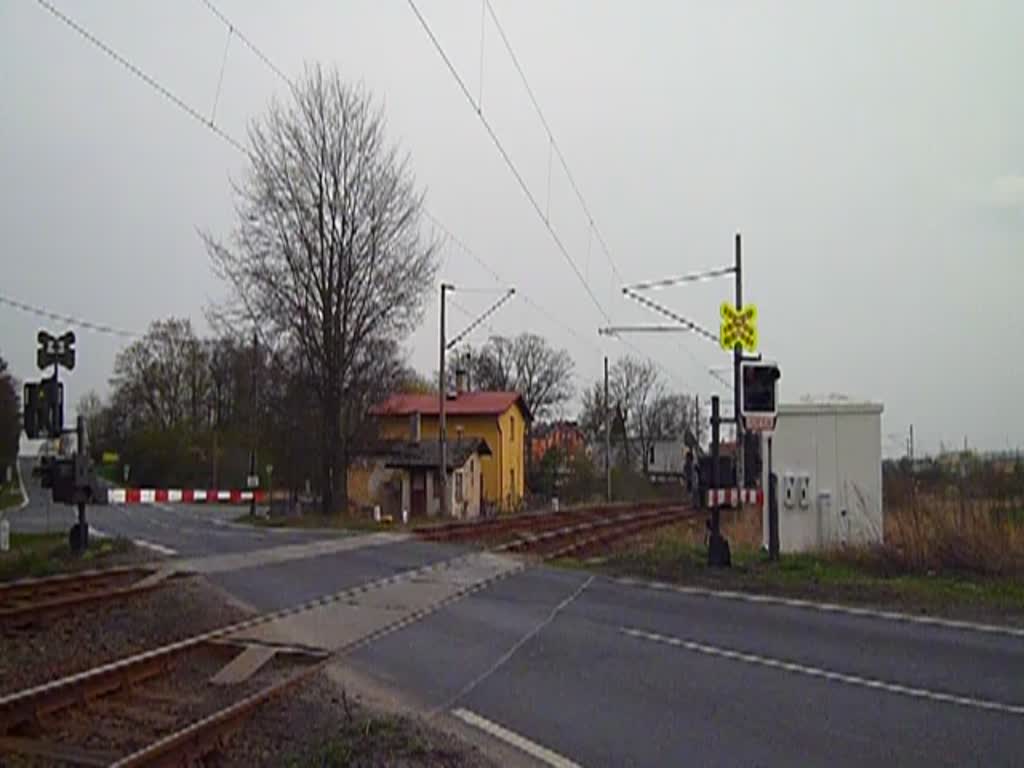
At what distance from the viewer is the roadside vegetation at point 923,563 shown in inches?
625

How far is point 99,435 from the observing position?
8769 cm

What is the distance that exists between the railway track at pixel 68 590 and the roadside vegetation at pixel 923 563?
26.8 ft

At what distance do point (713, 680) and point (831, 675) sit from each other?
1.09m

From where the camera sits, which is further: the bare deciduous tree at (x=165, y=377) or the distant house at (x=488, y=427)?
the bare deciduous tree at (x=165, y=377)

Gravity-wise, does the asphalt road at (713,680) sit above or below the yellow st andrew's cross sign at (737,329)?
below

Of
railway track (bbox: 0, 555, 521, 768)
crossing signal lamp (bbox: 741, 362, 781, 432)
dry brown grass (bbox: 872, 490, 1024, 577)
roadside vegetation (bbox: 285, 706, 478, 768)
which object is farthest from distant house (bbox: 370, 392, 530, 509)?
roadside vegetation (bbox: 285, 706, 478, 768)

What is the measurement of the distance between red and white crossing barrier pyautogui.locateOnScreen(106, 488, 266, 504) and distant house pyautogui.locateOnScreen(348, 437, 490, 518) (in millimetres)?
7042

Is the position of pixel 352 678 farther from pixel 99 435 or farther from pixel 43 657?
pixel 99 435

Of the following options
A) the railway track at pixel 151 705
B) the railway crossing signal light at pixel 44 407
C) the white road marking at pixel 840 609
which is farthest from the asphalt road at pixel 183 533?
the railway track at pixel 151 705

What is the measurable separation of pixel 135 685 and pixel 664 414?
107987 millimetres

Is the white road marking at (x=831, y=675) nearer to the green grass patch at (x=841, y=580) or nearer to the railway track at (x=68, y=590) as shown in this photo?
the green grass patch at (x=841, y=580)

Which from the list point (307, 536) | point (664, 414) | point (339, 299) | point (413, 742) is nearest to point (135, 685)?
point (413, 742)

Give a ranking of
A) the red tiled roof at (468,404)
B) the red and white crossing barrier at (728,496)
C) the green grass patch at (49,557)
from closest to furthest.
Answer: the red and white crossing barrier at (728,496) → the green grass patch at (49,557) → the red tiled roof at (468,404)

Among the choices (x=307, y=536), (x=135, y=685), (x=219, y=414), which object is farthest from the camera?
(x=219, y=414)
